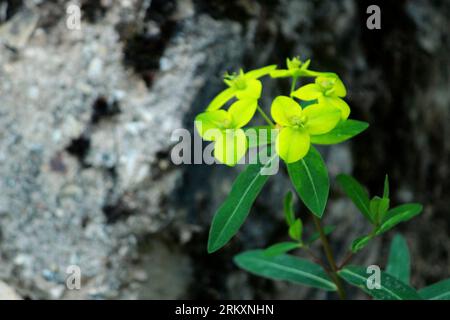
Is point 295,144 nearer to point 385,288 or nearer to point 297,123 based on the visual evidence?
point 297,123

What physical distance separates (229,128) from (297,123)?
0.15m

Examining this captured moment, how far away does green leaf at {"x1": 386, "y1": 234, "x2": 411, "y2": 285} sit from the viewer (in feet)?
6.07

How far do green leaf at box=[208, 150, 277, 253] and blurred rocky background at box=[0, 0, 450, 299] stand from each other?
578 mm

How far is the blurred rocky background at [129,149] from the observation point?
1914mm

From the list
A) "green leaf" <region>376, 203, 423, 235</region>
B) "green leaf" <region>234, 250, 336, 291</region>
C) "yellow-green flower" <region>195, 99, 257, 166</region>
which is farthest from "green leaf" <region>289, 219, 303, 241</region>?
"yellow-green flower" <region>195, 99, 257, 166</region>

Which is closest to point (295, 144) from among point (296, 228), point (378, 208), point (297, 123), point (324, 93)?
point (297, 123)

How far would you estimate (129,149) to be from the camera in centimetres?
194

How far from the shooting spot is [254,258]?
1814 millimetres

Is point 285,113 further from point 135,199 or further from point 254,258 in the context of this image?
point 135,199

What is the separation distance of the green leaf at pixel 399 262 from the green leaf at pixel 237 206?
2.38 ft

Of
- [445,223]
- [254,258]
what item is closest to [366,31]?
[445,223]

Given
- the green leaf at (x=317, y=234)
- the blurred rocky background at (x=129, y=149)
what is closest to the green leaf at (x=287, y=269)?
the green leaf at (x=317, y=234)

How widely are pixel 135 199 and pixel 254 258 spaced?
1.40ft

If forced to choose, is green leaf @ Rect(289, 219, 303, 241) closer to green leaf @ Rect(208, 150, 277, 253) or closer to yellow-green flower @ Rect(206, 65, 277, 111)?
green leaf @ Rect(208, 150, 277, 253)
